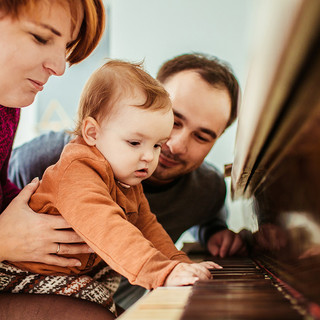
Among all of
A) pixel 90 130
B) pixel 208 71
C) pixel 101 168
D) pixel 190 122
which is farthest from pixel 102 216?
pixel 208 71

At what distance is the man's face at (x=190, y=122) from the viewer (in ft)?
4.58

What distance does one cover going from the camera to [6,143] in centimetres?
108

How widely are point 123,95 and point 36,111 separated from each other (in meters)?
2.94

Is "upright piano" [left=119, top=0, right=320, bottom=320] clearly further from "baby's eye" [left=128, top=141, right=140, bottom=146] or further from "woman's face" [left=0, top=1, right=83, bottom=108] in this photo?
"woman's face" [left=0, top=1, right=83, bottom=108]

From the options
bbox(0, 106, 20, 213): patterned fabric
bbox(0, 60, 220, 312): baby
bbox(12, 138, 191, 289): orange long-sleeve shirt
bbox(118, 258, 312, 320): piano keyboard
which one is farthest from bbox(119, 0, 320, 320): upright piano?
bbox(0, 106, 20, 213): patterned fabric

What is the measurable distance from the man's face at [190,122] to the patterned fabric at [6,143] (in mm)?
511

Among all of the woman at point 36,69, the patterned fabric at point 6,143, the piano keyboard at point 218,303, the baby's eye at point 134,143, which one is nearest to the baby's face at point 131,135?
the baby's eye at point 134,143

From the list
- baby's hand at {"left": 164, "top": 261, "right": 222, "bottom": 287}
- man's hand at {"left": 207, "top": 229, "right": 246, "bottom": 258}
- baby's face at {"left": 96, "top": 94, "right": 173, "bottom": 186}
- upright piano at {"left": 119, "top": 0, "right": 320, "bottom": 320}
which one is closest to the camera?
upright piano at {"left": 119, "top": 0, "right": 320, "bottom": 320}

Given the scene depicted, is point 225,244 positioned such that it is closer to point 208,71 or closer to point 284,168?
point 208,71

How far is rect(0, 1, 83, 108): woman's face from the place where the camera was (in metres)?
0.79

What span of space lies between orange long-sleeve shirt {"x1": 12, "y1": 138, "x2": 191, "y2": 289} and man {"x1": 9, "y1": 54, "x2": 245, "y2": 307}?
39 cm

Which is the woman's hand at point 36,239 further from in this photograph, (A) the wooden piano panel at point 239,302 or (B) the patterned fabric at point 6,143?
(A) the wooden piano panel at point 239,302

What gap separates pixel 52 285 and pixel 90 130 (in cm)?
35

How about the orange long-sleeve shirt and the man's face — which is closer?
the orange long-sleeve shirt
